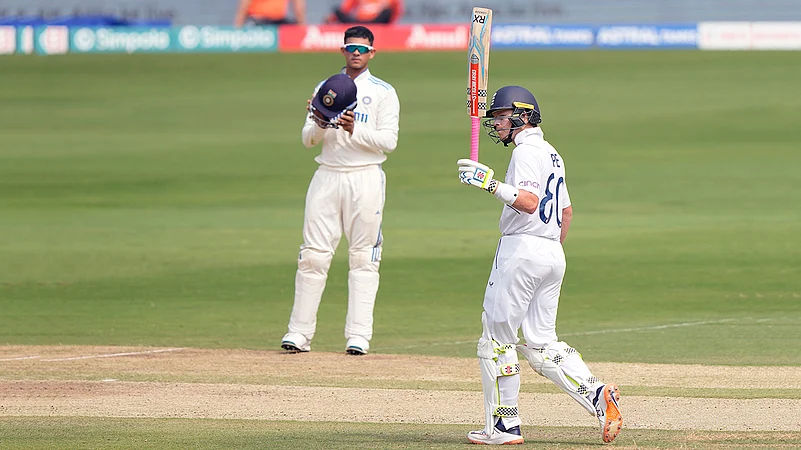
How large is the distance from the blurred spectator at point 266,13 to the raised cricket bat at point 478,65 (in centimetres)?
3534

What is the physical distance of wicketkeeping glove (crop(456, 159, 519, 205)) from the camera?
7934mm

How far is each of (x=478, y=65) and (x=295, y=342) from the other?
12.8 ft

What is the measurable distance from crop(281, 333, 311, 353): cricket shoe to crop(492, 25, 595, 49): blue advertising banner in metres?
32.3

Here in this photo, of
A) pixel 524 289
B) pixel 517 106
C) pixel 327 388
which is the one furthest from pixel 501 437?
pixel 327 388

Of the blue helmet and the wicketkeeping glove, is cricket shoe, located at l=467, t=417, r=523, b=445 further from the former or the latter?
the blue helmet

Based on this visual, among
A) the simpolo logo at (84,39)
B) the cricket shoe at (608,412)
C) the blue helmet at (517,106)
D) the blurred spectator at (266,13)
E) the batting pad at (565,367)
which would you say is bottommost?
the cricket shoe at (608,412)

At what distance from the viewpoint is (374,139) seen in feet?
37.3

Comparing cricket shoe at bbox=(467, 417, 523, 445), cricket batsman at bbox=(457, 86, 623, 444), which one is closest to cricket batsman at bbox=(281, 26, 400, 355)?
cricket batsman at bbox=(457, 86, 623, 444)

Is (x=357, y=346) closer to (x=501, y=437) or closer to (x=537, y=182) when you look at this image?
(x=501, y=437)

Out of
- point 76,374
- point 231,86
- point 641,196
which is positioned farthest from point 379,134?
point 231,86

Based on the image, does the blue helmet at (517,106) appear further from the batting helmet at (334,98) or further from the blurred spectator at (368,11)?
the blurred spectator at (368,11)

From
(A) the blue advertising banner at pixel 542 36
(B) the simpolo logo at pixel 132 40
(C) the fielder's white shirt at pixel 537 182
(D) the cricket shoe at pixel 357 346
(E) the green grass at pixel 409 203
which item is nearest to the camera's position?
(C) the fielder's white shirt at pixel 537 182

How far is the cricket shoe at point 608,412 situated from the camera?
26.1ft

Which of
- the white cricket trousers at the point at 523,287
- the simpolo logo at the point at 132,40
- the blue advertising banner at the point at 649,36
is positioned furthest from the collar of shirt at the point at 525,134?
the simpolo logo at the point at 132,40
